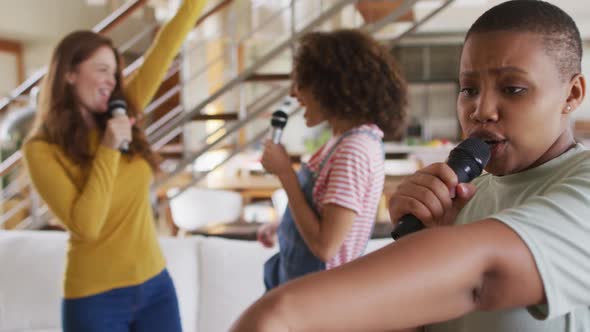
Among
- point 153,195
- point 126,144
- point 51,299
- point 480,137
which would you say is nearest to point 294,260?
point 126,144

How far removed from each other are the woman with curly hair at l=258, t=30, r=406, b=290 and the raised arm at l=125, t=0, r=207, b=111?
499 mm

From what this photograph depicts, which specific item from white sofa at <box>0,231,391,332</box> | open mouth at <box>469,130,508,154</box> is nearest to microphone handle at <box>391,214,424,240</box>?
open mouth at <box>469,130,508,154</box>

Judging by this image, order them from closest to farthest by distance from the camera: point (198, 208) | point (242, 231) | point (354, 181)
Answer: point (354, 181)
point (242, 231)
point (198, 208)

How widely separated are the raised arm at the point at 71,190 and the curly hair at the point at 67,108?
5 cm

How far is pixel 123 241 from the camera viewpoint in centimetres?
134

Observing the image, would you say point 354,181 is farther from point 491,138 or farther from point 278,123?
point 491,138

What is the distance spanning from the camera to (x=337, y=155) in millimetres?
1185

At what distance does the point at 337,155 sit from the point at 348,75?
0.71 feet

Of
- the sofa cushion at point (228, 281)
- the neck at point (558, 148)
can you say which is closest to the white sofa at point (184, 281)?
the sofa cushion at point (228, 281)

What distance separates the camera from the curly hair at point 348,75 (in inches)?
49.6

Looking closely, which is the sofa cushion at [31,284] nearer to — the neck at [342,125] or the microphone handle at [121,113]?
the microphone handle at [121,113]

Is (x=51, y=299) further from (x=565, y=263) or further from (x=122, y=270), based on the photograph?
(x=565, y=263)

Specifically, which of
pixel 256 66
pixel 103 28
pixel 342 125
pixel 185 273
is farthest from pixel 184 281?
pixel 103 28

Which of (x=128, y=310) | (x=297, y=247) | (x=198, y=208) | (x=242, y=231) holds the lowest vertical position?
(x=198, y=208)
